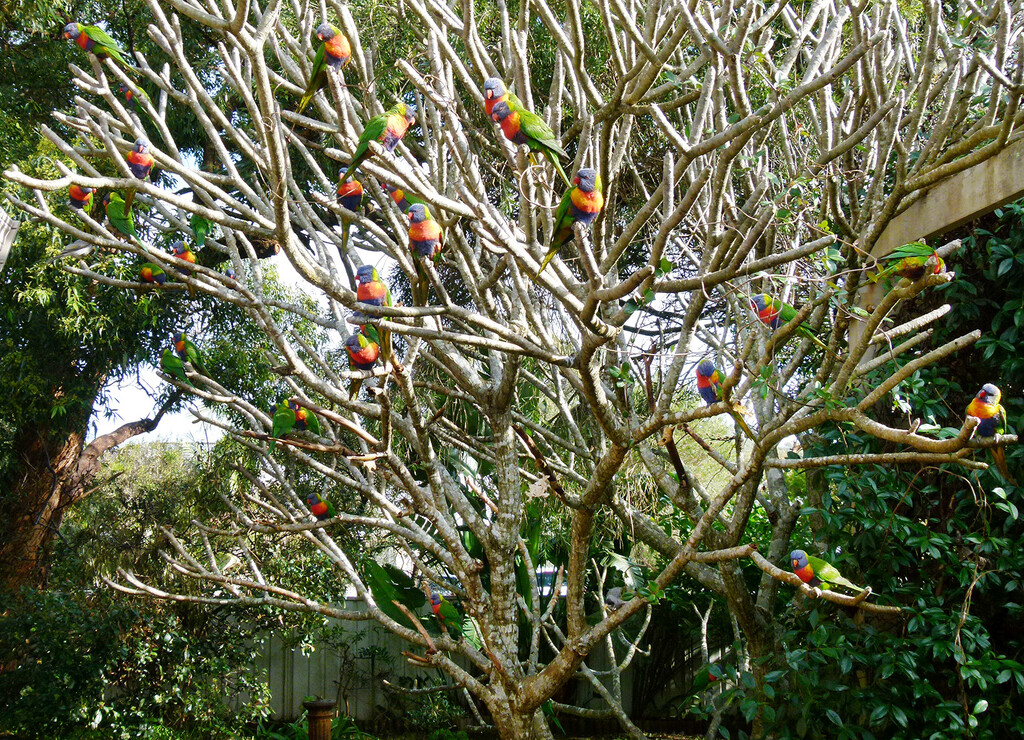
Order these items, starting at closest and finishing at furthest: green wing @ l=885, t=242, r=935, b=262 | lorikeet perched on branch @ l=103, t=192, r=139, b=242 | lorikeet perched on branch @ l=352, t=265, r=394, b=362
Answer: green wing @ l=885, t=242, r=935, b=262 → lorikeet perched on branch @ l=352, t=265, r=394, b=362 → lorikeet perched on branch @ l=103, t=192, r=139, b=242

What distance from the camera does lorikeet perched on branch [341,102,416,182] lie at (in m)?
1.94

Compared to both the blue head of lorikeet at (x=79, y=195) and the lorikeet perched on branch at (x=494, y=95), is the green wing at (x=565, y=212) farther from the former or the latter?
the blue head of lorikeet at (x=79, y=195)

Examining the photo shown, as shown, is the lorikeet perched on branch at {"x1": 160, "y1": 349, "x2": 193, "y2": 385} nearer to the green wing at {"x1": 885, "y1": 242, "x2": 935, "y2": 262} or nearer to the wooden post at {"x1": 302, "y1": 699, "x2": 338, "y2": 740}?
the wooden post at {"x1": 302, "y1": 699, "x2": 338, "y2": 740}

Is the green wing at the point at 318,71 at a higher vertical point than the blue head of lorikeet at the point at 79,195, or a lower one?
lower

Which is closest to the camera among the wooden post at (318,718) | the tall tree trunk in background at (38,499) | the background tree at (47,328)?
the wooden post at (318,718)

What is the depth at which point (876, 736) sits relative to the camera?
2779mm

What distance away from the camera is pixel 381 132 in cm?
202

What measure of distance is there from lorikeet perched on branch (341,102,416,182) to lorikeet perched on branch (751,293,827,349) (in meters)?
1.22

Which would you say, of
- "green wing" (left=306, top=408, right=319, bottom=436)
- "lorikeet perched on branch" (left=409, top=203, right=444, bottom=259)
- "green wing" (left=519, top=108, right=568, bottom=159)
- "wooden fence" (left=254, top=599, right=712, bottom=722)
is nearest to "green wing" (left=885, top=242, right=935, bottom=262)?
"green wing" (left=519, top=108, right=568, bottom=159)

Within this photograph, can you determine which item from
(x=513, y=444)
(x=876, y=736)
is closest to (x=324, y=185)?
(x=513, y=444)

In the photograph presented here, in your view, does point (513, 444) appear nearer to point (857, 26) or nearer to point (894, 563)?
point (894, 563)

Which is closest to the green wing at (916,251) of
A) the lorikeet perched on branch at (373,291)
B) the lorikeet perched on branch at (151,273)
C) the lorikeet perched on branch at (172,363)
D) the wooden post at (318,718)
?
the lorikeet perched on branch at (373,291)

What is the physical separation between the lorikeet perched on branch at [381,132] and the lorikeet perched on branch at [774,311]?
122 cm

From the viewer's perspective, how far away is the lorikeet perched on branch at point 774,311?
2.39 m
